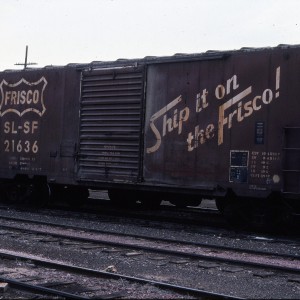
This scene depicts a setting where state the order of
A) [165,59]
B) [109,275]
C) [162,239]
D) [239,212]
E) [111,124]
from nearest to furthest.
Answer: [109,275] → [162,239] → [239,212] → [165,59] → [111,124]

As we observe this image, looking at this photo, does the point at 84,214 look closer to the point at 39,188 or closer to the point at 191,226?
the point at 39,188

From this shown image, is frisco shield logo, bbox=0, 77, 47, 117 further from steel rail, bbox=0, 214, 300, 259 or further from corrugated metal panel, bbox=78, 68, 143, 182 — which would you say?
steel rail, bbox=0, 214, 300, 259

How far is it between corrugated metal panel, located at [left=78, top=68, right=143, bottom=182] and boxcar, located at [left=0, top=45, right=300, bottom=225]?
0.03m

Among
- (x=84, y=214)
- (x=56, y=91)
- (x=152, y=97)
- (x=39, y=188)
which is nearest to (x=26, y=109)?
(x=56, y=91)

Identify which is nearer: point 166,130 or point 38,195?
point 166,130

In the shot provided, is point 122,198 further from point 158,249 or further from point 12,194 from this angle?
point 158,249

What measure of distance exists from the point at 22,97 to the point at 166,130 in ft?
16.6

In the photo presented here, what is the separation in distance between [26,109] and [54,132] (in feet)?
4.31

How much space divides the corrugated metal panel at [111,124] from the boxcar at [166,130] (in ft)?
0.08

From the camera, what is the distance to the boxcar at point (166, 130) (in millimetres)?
11109

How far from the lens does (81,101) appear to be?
14.1 meters

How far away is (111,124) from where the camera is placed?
13406 mm

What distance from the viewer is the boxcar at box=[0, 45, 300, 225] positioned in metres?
11.1

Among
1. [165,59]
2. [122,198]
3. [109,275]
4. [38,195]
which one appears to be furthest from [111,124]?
[109,275]
